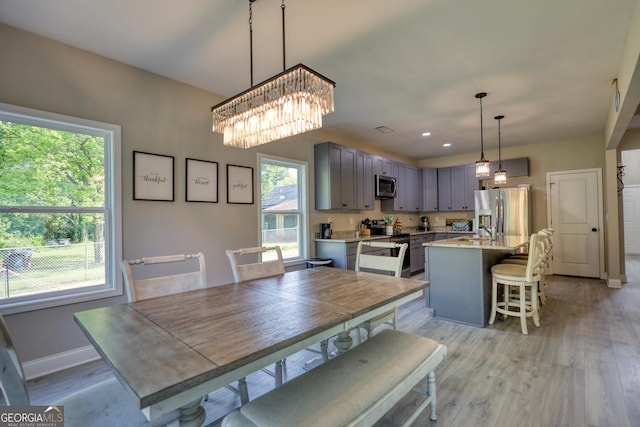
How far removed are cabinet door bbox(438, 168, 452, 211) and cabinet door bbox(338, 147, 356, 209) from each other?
9.51 ft

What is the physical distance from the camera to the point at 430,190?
23.0ft

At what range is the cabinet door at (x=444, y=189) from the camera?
22.3 ft

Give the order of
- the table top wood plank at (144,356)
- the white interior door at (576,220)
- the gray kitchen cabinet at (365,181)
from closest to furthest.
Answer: the table top wood plank at (144,356), the gray kitchen cabinet at (365,181), the white interior door at (576,220)

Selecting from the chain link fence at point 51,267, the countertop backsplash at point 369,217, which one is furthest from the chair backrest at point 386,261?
the chain link fence at point 51,267

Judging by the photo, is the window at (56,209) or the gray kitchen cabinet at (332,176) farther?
the gray kitchen cabinet at (332,176)

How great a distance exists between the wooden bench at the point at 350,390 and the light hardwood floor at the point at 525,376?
47 cm

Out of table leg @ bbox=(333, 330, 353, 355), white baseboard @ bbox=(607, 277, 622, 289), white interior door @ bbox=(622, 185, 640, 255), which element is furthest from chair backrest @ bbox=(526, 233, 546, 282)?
white interior door @ bbox=(622, 185, 640, 255)

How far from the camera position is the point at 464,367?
7.84ft

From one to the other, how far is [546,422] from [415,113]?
3579 millimetres

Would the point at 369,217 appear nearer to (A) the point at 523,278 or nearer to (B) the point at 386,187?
(B) the point at 386,187

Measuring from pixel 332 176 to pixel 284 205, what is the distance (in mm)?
868

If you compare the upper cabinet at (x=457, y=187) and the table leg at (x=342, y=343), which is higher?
the upper cabinet at (x=457, y=187)

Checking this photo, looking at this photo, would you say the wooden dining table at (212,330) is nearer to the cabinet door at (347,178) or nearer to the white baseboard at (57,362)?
the white baseboard at (57,362)

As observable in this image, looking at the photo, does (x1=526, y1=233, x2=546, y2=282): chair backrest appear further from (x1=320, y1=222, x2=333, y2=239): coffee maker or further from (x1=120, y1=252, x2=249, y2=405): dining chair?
(x1=120, y1=252, x2=249, y2=405): dining chair
